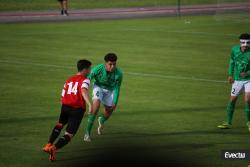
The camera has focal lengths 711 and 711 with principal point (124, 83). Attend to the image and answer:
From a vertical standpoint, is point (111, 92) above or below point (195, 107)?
above

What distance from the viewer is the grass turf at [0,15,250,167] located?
14.0m

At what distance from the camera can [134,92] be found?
2322cm

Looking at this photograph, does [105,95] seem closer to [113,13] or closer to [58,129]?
[58,129]

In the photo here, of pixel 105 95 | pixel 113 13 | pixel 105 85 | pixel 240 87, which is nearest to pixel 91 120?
pixel 105 95

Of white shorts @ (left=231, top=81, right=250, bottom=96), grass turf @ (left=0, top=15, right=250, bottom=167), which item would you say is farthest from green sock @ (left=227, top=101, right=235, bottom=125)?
grass turf @ (left=0, top=15, right=250, bottom=167)

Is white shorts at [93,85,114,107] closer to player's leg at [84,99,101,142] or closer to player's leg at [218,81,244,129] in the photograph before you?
player's leg at [84,99,101,142]

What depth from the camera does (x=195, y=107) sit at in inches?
806

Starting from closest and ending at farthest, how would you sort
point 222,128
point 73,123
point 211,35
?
point 73,123 < point 222,128 < point 211,35

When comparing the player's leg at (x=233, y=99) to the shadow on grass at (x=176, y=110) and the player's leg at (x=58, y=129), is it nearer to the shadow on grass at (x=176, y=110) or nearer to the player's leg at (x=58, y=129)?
the shadow on grass at (x=176, y=110)

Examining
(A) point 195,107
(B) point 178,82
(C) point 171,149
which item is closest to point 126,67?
(B) point 178,82

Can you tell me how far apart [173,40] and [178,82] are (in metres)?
14.0

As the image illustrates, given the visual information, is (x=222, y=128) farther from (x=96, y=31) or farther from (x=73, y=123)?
(x=96, y=31)

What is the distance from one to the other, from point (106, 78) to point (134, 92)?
24.6 feet

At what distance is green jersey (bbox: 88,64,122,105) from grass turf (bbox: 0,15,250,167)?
1.12 meters
